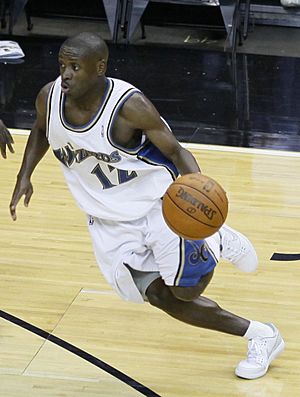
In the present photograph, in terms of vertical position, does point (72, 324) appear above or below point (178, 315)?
below

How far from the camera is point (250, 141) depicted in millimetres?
8320

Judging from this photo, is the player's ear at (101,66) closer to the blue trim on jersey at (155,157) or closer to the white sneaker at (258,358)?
Result: the blue trim on jersey at (155,157)

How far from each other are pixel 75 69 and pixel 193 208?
0.77 m

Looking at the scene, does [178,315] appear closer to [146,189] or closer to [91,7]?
[146,189]

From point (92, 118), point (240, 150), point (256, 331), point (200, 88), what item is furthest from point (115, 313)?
point (200, 88)

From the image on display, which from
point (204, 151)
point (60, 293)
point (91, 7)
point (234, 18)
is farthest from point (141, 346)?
point (91, 7)

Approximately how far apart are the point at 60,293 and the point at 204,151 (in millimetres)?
2765

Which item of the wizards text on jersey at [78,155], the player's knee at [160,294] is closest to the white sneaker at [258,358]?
the player's knee at [160,294]

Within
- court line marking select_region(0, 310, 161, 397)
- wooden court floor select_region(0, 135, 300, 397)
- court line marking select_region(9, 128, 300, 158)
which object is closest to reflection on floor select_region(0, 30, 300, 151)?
Answer: court line marking select_region(9, 128, 300, 158)

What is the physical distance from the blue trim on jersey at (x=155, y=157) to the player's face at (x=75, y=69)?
0.39 metres

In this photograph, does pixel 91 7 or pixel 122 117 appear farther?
pixel 91 7

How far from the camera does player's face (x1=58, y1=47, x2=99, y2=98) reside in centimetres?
414

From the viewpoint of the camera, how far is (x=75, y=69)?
4160mm

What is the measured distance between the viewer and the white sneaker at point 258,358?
15.1 feet
